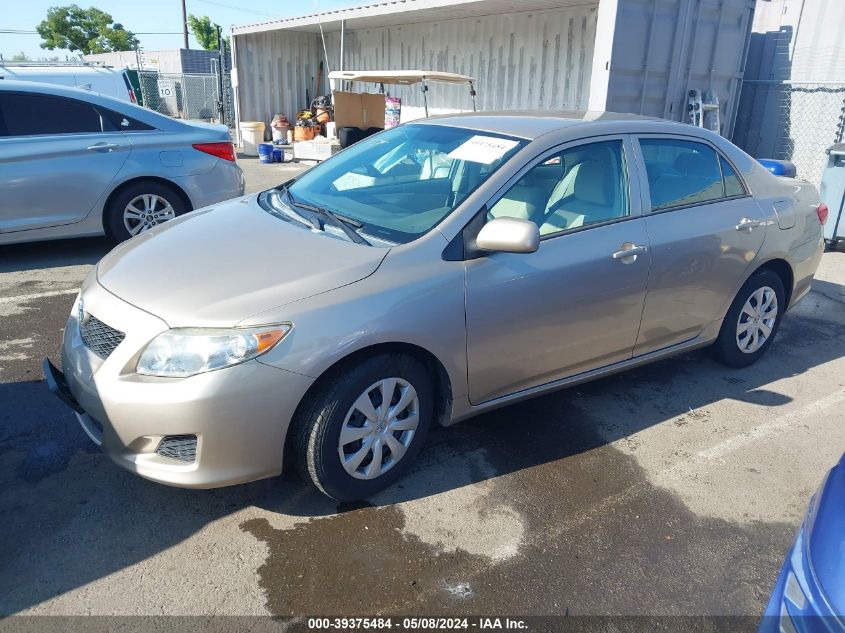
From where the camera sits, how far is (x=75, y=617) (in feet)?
7.64

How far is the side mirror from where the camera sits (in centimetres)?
292

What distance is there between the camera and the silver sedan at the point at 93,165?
19.5ft

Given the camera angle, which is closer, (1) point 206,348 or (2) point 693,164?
(1) point 206,348

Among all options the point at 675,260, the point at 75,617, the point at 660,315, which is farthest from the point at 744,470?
the point at 75,617

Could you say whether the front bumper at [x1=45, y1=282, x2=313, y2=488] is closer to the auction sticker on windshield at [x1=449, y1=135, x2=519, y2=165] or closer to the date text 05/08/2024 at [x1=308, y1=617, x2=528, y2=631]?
the date text 05/08/2024 at [x1=308, y1=617, x2=528, y2=631]

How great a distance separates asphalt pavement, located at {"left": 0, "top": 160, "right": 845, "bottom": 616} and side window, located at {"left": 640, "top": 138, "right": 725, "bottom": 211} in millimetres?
1245

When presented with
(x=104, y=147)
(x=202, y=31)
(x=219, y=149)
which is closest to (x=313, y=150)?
(x=219, y=149)

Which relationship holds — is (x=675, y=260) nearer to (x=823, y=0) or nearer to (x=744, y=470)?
(x=744, y=470)

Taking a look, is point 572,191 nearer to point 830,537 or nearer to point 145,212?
point 830,537

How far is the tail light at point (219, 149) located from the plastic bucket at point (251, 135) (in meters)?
9.91

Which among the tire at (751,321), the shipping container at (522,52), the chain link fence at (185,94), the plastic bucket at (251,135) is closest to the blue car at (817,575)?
the tire at (751,321)

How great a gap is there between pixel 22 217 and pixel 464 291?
191 inches

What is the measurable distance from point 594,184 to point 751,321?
5.66 ft

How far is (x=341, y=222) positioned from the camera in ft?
10.8
